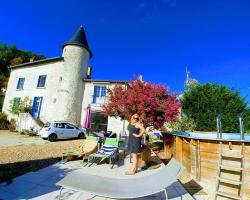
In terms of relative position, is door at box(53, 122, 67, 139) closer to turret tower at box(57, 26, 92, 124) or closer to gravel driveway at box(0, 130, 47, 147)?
gravel driveway at box(0, 130, 47, 147)

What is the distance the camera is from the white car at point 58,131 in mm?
15008

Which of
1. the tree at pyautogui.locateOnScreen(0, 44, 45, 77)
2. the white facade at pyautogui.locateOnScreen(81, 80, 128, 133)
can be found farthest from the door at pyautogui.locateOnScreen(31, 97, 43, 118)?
the tree at pyautogui.locateOnScreen(0, 44, 45, 77)

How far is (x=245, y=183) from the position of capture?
15.7 feet

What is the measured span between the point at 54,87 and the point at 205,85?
1668 cm

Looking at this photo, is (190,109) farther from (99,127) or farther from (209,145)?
(209,145)

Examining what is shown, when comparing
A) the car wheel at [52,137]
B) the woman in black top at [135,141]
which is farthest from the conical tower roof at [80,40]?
the woman in black top at [135,141]

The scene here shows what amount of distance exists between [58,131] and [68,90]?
717 centimetres

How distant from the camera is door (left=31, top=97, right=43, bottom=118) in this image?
22578 millimetres

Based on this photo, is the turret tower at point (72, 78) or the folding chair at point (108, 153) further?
the turret tower at point (72, 78)

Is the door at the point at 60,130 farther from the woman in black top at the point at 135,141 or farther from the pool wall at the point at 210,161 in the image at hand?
the pool wall at the point at 210,161

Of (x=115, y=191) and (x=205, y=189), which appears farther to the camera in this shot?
(x=205, y=189)

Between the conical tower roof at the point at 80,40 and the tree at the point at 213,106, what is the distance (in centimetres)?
1349

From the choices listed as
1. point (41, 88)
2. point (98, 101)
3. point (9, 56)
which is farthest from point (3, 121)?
point (9, 56)

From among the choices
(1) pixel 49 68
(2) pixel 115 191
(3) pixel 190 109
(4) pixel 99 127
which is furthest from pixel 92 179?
(1) pixel 49 68
